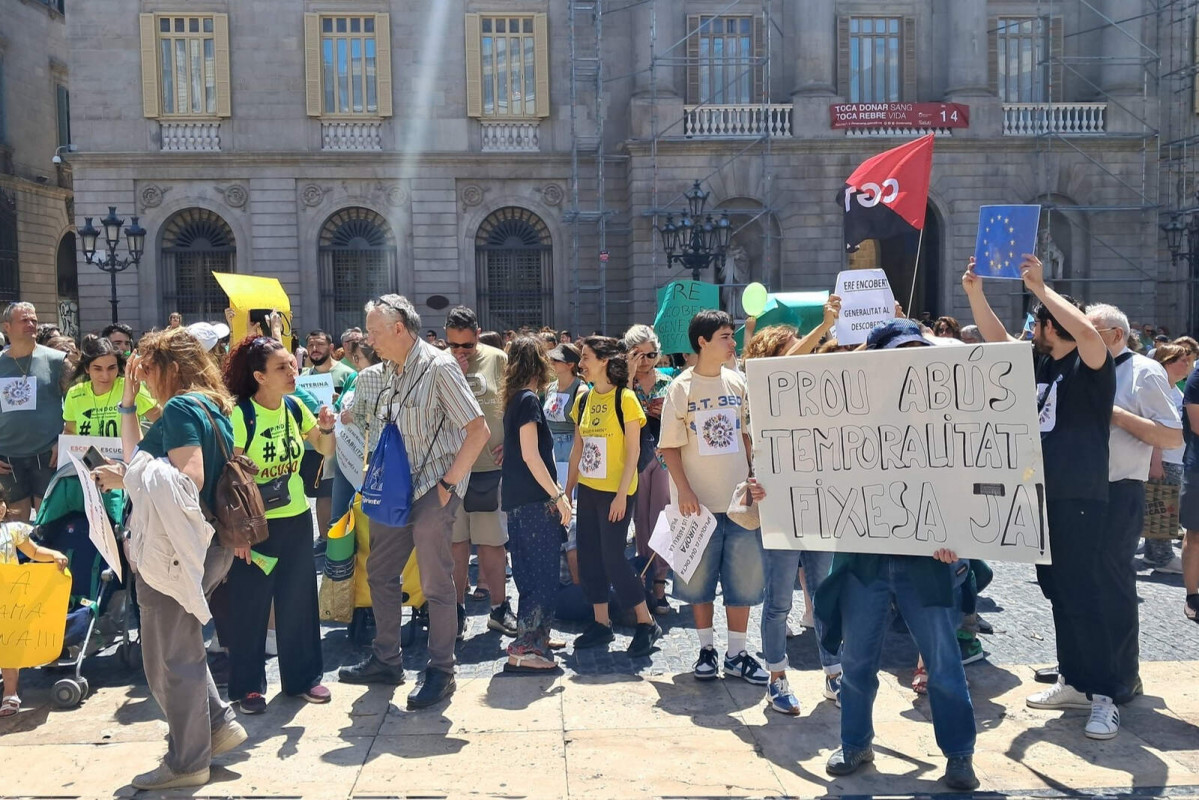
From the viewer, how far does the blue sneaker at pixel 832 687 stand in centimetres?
538

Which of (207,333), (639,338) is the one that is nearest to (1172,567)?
(639,338)

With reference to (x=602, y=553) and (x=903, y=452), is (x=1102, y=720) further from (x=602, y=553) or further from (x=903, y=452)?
(x=602, y=553)

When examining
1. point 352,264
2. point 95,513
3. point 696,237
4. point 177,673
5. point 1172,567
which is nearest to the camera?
point 177,673

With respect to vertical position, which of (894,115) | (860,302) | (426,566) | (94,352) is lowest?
(426,566)

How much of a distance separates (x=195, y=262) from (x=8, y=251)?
29.9 ft

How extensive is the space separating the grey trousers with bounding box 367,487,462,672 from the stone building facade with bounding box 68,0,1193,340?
57.9ft

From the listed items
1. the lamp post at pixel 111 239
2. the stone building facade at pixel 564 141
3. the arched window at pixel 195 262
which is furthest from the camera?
the arched window at pixel 195 262

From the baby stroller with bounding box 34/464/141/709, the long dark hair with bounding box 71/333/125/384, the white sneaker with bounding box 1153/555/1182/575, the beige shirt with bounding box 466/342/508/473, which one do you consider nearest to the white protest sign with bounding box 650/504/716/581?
the beige shirt with bounding box 466/342/508/473

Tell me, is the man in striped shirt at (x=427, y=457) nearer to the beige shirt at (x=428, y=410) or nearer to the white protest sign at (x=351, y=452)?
the beige shirt at (x=428, y=410)

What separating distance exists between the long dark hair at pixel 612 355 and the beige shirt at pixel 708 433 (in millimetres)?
620

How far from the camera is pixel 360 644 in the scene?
21.6ft

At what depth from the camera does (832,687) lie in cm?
540

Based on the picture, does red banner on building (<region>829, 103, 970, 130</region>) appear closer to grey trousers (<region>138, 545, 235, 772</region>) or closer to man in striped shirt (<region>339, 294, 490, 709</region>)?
man in striped shirt (<region>339, 294, 490, 709</region>)

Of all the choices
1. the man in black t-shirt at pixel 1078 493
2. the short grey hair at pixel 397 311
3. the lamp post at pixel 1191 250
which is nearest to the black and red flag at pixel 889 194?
the man in black t-shirt at pixel 1078 493
